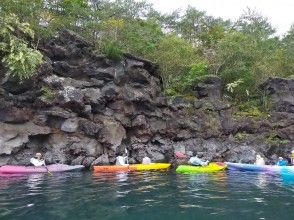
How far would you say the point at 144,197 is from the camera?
11977mm

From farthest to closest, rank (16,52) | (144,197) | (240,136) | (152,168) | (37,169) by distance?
1. (240,136)
2. (152,168)
3. (16,52)
4. (37,169)
5. (144,197)

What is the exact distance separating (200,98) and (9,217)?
20.6 m

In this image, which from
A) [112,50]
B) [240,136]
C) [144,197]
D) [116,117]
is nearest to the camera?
[144,197]

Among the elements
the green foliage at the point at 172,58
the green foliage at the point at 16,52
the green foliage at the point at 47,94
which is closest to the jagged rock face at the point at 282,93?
the green foliage at the point at 172,58

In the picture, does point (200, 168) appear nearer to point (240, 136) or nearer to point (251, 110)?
point (240, 136)

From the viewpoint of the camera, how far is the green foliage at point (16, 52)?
64.0 feet

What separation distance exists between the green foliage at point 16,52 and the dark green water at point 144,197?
601 centimetres

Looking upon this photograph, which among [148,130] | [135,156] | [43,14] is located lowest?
[135,156]

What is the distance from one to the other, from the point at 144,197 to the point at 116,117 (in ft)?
39.1

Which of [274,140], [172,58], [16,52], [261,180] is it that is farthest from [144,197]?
[172,58]

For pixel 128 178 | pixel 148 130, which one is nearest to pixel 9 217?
pixel 128 178

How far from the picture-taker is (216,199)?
11664 mm

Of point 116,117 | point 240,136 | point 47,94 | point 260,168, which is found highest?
point 47,94

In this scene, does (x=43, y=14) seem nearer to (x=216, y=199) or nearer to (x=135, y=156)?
(x=135, y=156)
